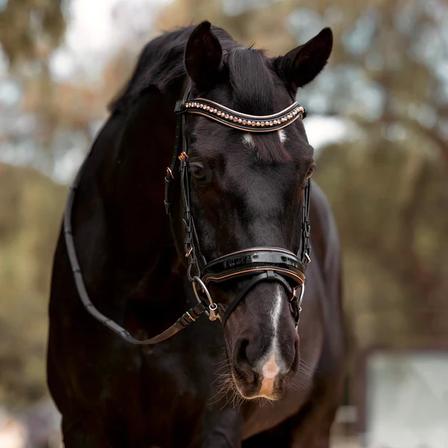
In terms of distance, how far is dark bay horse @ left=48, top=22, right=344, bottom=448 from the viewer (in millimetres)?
2895

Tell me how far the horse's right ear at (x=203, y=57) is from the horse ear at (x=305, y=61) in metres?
0.22

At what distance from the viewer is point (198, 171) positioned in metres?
3.03

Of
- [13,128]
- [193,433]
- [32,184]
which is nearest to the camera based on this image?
[193,433]

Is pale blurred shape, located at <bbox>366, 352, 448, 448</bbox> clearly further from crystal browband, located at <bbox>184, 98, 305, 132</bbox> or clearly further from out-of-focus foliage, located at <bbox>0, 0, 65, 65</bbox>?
crystal browband, located at <bbox>184, 98, 305, 132</bbox>

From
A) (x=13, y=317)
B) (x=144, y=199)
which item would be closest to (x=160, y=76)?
(x=144, y=199)

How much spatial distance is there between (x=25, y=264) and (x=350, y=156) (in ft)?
17.2

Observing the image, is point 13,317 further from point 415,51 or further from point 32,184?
point 415,51

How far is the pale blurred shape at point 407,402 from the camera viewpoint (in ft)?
33.0

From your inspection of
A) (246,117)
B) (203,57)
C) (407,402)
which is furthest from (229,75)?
(407,402)

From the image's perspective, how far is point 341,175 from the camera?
1448cm

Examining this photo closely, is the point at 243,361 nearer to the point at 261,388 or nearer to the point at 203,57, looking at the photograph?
the point at 261,388

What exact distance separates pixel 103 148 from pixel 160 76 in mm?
563

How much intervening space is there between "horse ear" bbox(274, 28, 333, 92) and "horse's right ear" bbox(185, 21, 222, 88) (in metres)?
0.22

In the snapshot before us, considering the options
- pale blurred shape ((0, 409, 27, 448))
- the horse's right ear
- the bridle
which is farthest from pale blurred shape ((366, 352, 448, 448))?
the horse's right ear
